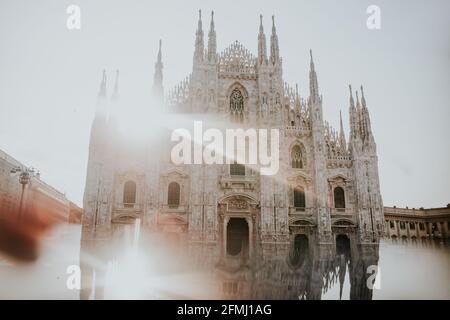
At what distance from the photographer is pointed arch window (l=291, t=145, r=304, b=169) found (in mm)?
31045

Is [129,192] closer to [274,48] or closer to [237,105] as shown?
[237,105]

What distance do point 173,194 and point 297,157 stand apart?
12.5 meters

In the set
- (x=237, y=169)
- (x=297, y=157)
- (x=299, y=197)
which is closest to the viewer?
(x=237, y=169)

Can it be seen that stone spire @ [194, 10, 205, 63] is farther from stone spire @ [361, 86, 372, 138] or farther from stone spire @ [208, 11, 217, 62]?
stone spire @ [361, 86, 372, 138]

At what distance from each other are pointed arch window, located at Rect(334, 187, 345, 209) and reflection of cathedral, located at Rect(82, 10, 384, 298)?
0.09 m

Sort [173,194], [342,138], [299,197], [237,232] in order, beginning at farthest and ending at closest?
1. [342,138]
2. [299,197]
3. [237,232]
4. [173,194]

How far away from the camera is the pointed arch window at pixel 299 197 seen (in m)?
30.3

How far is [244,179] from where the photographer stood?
29.1 m

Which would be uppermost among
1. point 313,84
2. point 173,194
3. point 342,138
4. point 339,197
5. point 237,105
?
point 313,84

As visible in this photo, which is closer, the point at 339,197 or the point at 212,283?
the point at 212,283

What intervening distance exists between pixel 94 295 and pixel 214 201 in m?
20.2

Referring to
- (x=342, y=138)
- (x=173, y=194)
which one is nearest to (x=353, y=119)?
(x=342, y=138)

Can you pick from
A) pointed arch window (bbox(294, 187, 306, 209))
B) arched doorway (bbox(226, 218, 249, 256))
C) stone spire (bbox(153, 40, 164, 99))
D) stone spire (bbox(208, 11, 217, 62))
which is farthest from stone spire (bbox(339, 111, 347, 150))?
stone spire (bbox(153, 40, 164, 99))
